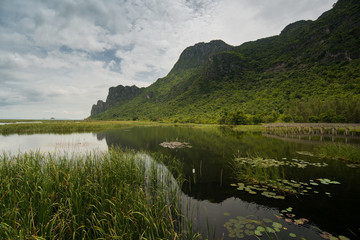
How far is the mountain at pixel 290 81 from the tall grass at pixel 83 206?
5279cm

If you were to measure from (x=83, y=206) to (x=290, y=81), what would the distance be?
106 m

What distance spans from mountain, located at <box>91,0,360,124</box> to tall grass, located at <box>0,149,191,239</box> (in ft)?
173

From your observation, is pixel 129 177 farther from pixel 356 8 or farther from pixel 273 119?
pixel 356 8

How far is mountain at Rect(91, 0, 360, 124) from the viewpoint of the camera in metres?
50.5

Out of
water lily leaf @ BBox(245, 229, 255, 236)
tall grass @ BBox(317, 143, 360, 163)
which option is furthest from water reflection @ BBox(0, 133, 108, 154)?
tall grass @ BBox(317, 143, 360, 163)

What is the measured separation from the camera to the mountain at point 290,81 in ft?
166

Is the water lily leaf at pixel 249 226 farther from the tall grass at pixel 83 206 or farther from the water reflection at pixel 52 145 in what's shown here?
the water reflection at pixel 52 145

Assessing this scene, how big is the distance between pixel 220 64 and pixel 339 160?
151m

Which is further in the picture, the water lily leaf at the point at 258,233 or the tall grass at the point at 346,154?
the tall grass at the point at 346,154

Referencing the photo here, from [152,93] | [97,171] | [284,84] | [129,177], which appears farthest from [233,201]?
[152,93]

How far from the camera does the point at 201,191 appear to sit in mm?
8734

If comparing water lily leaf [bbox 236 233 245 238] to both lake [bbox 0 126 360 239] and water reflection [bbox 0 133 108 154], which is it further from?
water reflection [bbox 0 133 108 154]

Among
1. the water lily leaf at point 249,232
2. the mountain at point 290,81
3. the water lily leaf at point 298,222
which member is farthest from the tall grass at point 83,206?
the mountain at point 290,81

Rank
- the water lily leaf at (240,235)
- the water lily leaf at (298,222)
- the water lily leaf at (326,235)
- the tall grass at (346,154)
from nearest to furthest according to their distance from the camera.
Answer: the water lily leaf at (326,235)
the water lily leaf at (240,235)
the water lily leaf at (298,222)
the tall grass at (346,154)
